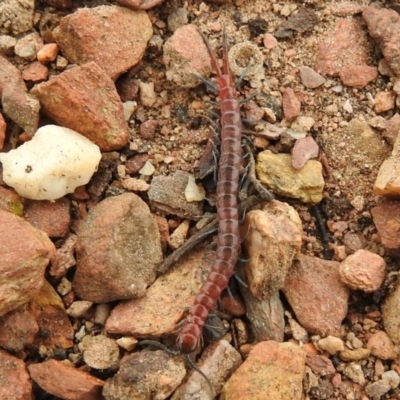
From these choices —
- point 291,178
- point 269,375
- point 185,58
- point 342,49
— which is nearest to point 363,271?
point 291,178

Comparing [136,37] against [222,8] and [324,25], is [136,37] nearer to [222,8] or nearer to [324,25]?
[222,8]

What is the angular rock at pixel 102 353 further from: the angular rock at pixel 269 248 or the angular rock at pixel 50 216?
the angular rock at pixel 269 248

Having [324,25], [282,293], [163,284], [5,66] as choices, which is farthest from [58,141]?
[324,25]

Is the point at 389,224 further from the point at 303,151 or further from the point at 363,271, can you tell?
the point at 303,151

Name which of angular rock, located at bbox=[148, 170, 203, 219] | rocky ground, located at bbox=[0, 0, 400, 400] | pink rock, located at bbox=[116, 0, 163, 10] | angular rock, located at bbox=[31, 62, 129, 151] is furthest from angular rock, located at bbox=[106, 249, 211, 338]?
pink rock, located at bbox=[116, 0, 163, 10]

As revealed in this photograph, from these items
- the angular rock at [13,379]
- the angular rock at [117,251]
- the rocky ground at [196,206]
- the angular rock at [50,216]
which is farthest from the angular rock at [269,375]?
the angular rock at [50,216]

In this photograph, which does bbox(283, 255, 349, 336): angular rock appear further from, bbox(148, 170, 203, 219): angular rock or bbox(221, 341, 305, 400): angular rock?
bbox(148, 170, 203, 219): angular rock
